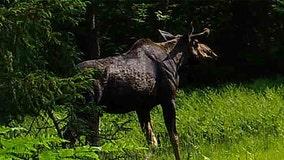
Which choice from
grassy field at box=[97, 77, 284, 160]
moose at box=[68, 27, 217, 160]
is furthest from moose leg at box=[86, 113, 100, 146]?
grassy field at box=[97, 77, 284, 160]

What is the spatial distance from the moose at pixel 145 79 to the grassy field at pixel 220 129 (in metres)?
0.27

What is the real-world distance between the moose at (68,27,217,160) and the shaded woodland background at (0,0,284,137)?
0.35m

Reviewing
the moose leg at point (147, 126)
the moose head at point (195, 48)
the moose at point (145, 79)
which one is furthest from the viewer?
the moose head at point (195, 48)

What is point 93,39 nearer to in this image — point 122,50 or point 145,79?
point 122,50

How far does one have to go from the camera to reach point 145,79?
8.97 metres

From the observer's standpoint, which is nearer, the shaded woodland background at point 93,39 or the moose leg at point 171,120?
the shaded woodland background at point 93,39

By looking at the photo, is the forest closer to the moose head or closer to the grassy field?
the grassy field

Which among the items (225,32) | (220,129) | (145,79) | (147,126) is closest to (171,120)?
(147,126)

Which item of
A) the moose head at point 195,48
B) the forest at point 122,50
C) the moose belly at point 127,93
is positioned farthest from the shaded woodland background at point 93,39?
the moose belly at point 127,93

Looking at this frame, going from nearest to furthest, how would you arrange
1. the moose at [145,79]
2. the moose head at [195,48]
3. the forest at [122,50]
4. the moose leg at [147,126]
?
1. the forest at [122,50]
2. the moose at [145,79]
3. the moose leg at [147,126]
4. the moose head at [195,48]

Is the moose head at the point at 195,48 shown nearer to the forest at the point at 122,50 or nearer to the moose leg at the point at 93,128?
the forest at the point at 122,50

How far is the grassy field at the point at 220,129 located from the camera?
30.4 feet

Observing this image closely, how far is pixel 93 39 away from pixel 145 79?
5.99 metres

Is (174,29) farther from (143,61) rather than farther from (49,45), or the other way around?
(49,45)
